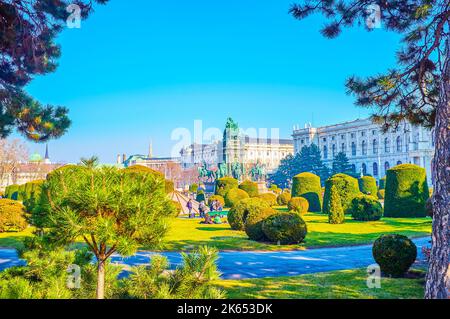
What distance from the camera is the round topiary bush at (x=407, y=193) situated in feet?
78.4

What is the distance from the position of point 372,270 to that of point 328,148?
90271 millimetres

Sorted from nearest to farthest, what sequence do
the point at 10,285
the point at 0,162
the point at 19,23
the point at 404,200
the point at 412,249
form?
the point at 10,285, the point at 19,23, the point at 412,249, the point at 404,200, the point at 0,162

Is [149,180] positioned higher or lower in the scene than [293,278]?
higher

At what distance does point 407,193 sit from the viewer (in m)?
24.2

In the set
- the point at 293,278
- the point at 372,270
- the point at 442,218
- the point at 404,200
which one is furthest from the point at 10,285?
the point at 404,200

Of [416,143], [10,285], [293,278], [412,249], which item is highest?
[416,143]

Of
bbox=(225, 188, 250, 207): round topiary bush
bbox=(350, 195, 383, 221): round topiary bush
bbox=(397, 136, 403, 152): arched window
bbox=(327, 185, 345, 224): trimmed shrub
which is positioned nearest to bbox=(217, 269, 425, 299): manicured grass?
bbox=(327, 185, 345, 224): trimmed shrub

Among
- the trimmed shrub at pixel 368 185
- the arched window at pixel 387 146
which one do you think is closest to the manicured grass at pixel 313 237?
the trimmed shrub at pixel 368 185

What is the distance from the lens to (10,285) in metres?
2.80

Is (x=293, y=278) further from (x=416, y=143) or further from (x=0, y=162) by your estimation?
(x=416, y=143)

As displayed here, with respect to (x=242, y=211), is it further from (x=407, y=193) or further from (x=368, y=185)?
(x=368, y=185)

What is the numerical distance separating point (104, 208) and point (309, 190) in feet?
99.8

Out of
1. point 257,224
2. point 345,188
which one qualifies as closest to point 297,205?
point 345,188

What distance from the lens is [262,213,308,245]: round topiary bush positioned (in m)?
12.7
